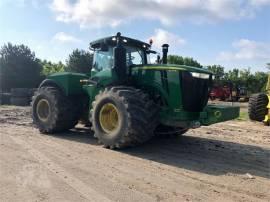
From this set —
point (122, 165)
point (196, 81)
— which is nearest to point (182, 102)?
point (196, 81)

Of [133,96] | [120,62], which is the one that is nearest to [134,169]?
[133,96]

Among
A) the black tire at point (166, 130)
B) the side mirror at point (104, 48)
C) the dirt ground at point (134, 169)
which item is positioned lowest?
the dirt ground at point (134, 169)

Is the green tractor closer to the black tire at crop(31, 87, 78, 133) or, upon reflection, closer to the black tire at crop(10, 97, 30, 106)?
the black tire at crop(31, 87, 78, 133)

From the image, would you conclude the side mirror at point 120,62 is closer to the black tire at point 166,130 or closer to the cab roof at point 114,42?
the cab roof at point 114,42

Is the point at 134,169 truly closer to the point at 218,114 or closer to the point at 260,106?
the point at 218,114

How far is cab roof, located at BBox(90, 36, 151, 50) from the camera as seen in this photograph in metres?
9.08

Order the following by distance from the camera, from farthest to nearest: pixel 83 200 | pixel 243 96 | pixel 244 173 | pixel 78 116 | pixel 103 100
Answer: pixel 243 96 < pixel 78 116 < pixel 103 100 < pixel 244 173 < pixel 83 200

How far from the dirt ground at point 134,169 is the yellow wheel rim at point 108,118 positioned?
19.5 inches

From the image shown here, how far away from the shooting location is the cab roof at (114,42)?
9.08 m

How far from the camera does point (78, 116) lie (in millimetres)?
10273

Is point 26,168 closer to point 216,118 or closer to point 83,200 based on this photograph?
point 83,200

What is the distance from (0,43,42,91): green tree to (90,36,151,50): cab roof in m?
24.7

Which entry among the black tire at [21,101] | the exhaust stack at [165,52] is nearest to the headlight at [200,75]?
the exhaust stack at [165,52]

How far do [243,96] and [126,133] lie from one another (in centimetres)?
2858
